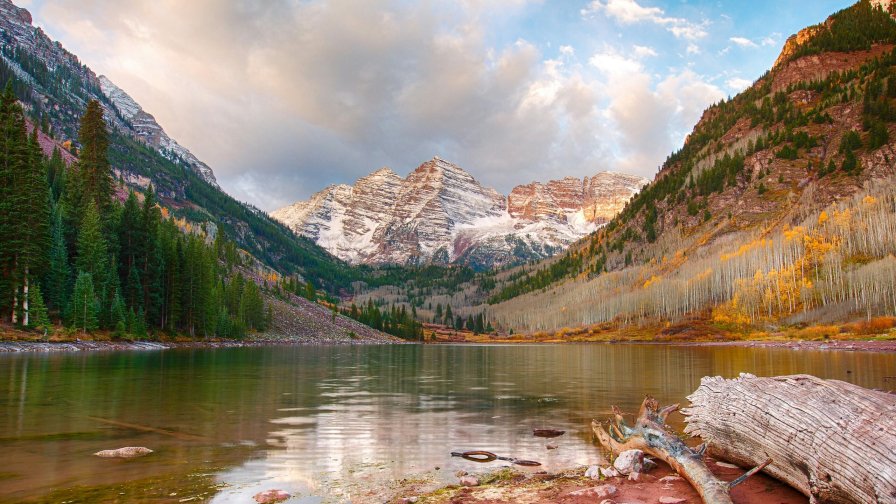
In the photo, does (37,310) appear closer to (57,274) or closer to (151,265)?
(57,274)

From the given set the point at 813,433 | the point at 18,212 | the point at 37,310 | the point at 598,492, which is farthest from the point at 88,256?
the point at 813,433

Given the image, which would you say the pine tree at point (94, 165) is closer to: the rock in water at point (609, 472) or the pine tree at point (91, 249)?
the pine tree at point (91, 249)

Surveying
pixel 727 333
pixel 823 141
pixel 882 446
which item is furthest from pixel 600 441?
pixel 823 141

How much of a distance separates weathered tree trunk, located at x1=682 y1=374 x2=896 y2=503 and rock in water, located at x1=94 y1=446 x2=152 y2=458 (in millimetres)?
15663

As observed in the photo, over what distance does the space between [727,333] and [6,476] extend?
481 ft

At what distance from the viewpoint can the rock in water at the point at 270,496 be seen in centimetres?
1099

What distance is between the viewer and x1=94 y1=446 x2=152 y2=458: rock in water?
14.5m

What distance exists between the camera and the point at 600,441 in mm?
17312

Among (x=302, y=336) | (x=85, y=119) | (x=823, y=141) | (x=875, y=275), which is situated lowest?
(x=302, y=336)

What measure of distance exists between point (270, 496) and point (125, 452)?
6224mm

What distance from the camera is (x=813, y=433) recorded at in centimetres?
1031

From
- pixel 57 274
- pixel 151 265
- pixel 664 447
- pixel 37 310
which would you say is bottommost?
pixel 664 447

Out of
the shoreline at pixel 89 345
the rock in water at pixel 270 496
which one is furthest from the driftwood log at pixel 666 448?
the shoreline at pixel 89 345

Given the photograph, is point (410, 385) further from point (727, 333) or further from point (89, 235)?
point (727, 333)
